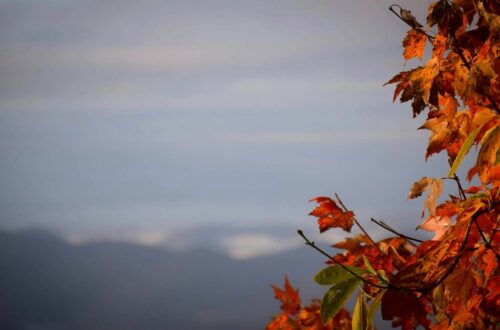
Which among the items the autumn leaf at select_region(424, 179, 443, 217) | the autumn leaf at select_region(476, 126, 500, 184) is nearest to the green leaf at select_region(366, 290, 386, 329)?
the autumn leaf at select_region(424, 179, 443, 217)

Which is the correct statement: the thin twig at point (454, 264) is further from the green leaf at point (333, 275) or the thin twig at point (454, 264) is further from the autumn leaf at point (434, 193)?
the green leaf at point (333, 275)

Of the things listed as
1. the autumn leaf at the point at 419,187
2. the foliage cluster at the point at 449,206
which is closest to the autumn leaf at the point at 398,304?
the foliage cluster at the point at 449,206

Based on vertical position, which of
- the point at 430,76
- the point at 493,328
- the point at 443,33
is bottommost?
the point at 493,328

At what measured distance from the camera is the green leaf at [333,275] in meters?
2.66

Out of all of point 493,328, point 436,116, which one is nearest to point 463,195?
point 436,116

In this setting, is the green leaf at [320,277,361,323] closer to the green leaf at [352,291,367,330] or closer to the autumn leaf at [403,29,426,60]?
the green leaf at [352,291,367,330]

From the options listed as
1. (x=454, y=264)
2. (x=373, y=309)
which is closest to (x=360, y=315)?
(x=373, y=309)

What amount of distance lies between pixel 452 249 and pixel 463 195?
0.59 meters

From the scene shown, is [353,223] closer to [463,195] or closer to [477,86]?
[463,195]

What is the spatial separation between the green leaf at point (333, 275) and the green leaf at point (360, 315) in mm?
222

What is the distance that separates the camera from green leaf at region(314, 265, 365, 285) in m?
2.66

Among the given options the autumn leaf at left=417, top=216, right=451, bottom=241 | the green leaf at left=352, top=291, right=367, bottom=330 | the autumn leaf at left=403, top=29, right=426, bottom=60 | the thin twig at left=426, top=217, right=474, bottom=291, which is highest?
the autumn leaf at left=403, top=29, right=426, bottom=60

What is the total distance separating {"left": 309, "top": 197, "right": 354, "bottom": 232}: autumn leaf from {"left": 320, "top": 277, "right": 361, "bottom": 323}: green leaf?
3.38 feet

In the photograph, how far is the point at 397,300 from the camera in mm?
2764
